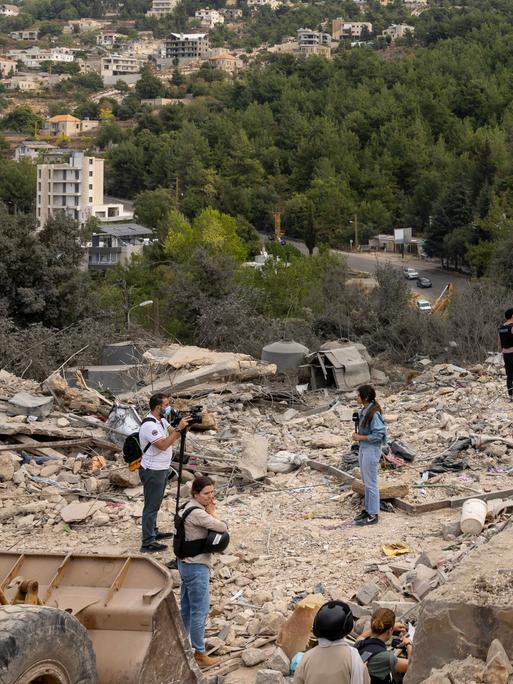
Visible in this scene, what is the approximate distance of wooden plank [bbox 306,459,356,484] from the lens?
9.23m

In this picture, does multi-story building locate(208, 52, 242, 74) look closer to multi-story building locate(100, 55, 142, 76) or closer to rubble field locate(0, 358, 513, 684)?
multi-story building locate(100, 55, 142, 76)

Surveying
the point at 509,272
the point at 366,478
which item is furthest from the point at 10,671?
the point at 509,272

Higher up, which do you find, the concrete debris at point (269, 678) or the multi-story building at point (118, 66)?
the concrete debris at point (269, 678)

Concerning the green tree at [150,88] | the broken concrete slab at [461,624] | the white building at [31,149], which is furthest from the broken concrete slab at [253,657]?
the green tree at [150,88]

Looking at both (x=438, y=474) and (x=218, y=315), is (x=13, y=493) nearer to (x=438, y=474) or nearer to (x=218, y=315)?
(x=438, y=474)

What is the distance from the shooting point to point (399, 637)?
18.7 feet

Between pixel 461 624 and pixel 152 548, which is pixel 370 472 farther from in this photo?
pixel 461 624

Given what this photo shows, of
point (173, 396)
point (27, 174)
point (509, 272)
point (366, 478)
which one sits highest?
point (366, 478)

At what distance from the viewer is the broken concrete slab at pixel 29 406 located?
1080 centimetres

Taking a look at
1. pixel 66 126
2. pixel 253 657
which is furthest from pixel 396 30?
pixel 253 657

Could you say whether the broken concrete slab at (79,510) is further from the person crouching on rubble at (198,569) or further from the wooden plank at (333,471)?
the person crouching on rubble at (198,569)

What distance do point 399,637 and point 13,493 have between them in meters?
4.28

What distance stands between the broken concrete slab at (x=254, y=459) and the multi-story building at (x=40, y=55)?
180157 millimetres

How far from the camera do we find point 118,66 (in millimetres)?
176125
